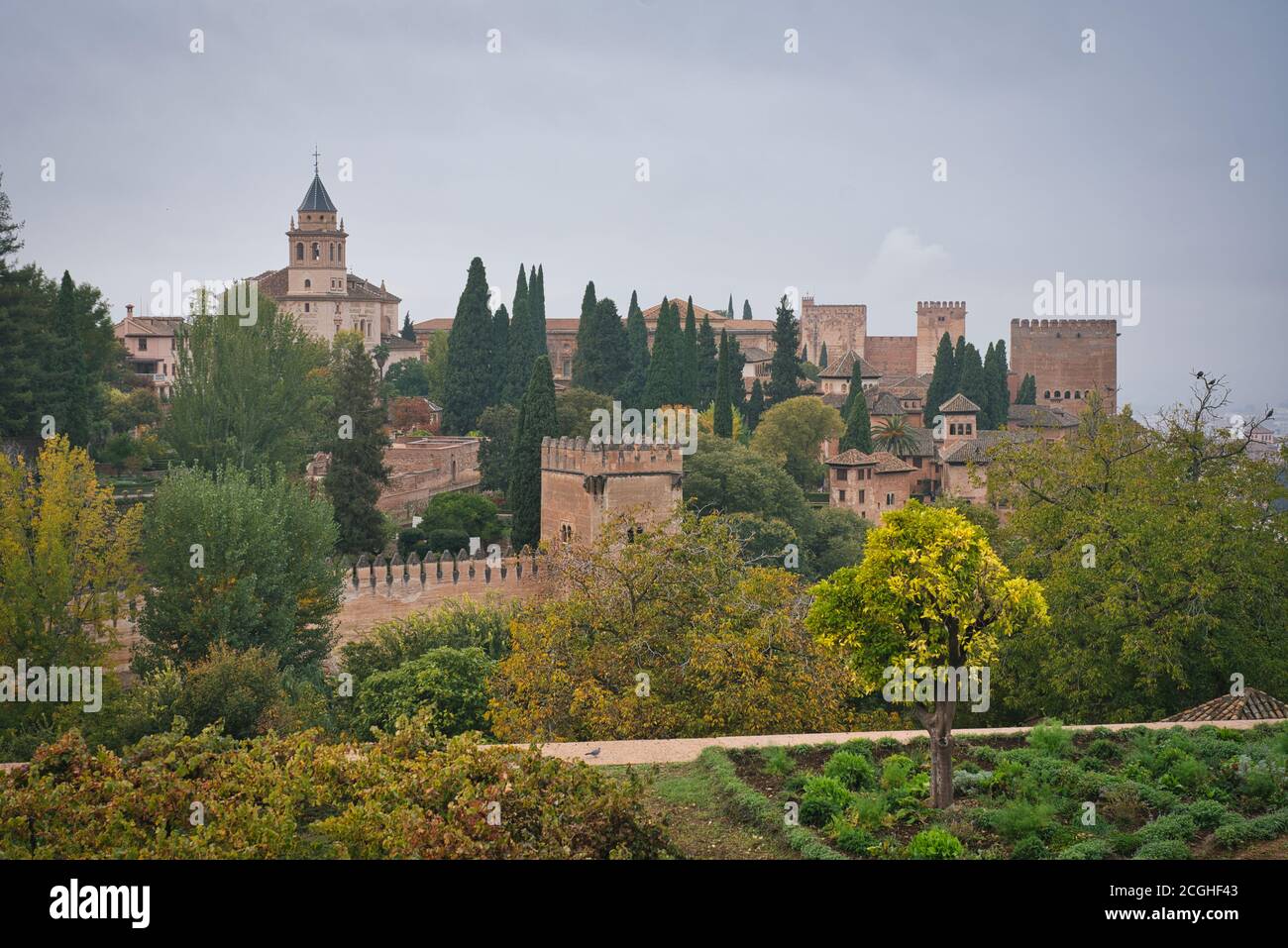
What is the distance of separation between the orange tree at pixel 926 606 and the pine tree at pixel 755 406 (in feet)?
144

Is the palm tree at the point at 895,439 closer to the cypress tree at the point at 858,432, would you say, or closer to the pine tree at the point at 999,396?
the cypress tree at the point at 858,432

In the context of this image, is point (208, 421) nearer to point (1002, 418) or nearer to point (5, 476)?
point (5, 476)

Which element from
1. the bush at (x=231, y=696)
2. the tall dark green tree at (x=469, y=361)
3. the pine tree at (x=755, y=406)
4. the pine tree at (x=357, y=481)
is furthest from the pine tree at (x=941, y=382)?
the bush at (x=231, y=696)

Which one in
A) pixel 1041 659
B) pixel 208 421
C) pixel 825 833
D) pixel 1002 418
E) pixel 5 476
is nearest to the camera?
pixel 825 833

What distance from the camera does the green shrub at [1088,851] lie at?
8.69m

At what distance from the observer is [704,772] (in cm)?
1081

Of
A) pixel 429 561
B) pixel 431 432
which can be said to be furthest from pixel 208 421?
pixel 431 432

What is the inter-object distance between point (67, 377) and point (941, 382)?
127 feet

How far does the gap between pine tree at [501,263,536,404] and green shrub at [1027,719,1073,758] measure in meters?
38.8

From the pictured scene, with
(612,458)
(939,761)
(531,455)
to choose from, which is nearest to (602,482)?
(612,458)

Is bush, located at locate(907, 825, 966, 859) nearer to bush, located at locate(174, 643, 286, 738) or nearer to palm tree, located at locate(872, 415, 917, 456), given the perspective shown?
bush, located at locate(174, 643, 286, 738)

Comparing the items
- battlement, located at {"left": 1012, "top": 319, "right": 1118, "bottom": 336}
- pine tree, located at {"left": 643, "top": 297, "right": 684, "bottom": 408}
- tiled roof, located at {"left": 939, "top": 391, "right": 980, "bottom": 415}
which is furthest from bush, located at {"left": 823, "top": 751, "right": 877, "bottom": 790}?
battlement, located at {"left": 1012, "top": 319, "right": 1118, "bottom": 336}

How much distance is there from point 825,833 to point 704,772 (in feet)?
5.38
